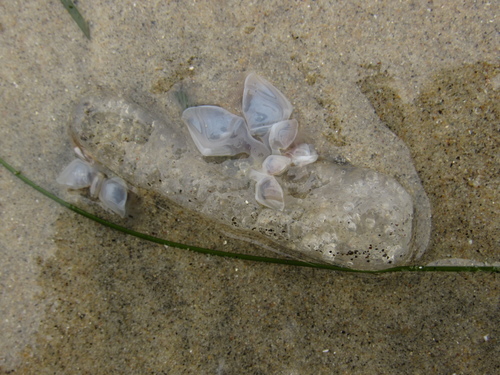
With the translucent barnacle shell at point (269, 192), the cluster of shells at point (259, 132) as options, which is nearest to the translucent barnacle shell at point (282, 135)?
the cluster of shells at point (259, 132)

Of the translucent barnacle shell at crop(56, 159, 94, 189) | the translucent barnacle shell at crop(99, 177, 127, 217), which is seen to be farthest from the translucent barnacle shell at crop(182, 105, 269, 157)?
the translucent barnacle shell at crop(56, 159, 94, 189)

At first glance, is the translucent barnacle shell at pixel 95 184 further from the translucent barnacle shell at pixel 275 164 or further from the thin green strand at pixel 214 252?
the translucent barnacle shell at pixel 275 164

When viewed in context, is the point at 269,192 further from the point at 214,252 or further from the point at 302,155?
the point at 214,252

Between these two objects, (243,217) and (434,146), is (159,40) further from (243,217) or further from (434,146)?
(434,146)

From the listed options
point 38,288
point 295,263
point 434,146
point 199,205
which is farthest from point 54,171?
point 434,146

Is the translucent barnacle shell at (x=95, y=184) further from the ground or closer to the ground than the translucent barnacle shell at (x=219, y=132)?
closer to the ground

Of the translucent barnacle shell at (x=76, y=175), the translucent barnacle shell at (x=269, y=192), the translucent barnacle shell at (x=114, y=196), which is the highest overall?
the translucent barnacle shell at (x=269, y=192)

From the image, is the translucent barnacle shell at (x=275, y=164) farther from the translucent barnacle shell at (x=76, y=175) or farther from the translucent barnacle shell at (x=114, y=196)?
the translucent barnacle shell at (x=76, y=175)

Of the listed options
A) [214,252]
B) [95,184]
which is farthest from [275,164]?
[95,184]
